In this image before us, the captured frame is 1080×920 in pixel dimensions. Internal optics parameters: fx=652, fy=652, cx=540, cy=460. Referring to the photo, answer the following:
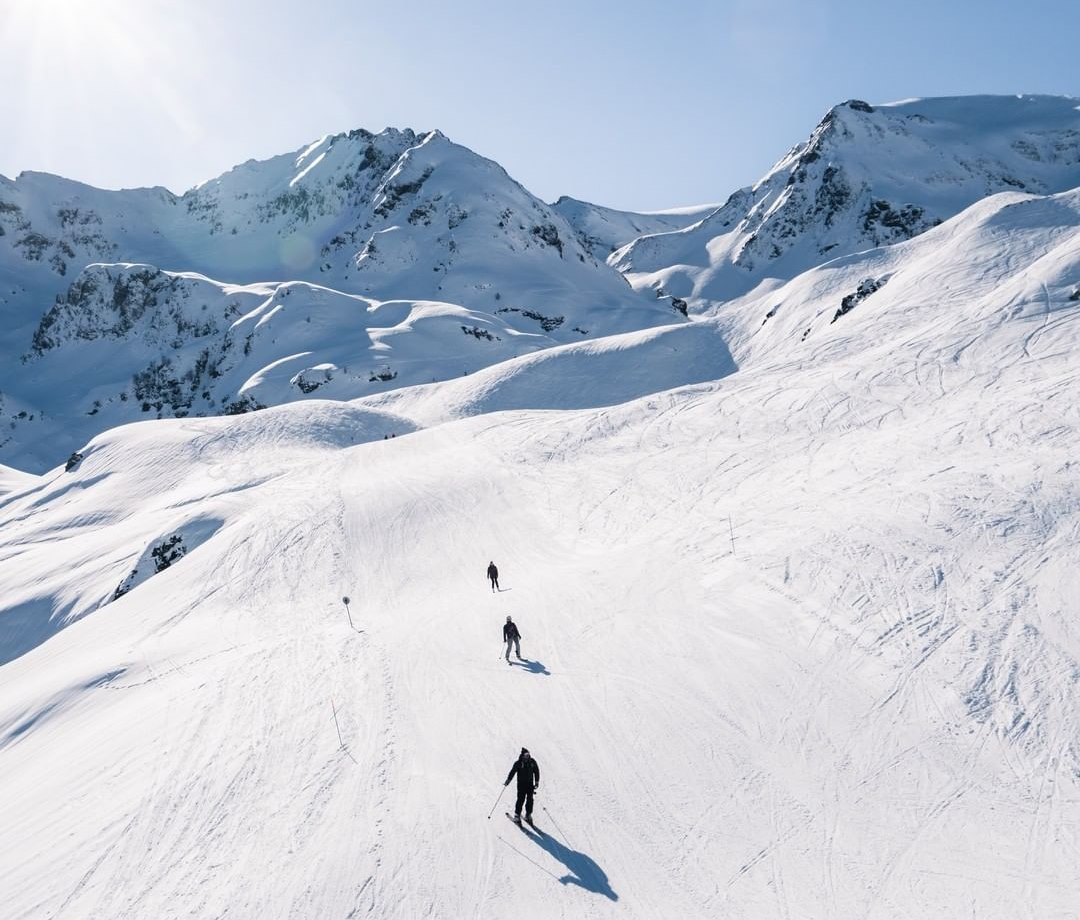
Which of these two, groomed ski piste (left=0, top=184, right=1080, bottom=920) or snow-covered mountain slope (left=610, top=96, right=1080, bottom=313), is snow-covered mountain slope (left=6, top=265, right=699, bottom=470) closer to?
groomed ski piste (left=0, top=184, right=1080, bottom=920)

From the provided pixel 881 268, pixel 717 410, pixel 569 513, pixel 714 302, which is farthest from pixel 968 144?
pixel 569 513

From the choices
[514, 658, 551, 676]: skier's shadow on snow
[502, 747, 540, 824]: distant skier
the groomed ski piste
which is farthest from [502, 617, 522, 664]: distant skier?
[502, 747, 540, 824]: distant skier

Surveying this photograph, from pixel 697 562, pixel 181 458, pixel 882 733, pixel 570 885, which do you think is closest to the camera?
pixel 570 885

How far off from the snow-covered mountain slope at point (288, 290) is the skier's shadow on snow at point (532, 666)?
1828 inches

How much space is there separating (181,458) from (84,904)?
4478 cm

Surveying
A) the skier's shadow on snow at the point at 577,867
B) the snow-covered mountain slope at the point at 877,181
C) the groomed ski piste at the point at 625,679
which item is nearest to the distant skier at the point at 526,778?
the skier's shadow on snow at the point at 577,867

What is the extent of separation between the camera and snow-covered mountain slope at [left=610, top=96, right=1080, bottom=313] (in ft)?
378

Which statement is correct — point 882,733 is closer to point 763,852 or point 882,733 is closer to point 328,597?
point 763,852

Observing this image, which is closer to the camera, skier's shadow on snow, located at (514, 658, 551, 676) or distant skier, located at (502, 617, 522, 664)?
skier's shadow on snow, located at (514, 658, 551, 676)

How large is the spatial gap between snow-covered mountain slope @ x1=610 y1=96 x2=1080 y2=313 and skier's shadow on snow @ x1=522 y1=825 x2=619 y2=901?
4645 inches

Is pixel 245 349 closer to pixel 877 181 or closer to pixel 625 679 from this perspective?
pixel 625 679

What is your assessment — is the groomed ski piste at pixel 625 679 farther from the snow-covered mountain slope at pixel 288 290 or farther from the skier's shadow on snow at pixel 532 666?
the snow-covered mountain slope at pixel 288 290

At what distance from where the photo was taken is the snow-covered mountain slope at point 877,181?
115m

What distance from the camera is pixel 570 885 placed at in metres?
8.80
